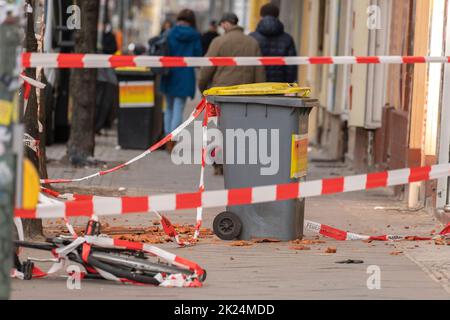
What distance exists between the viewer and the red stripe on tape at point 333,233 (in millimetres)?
10695

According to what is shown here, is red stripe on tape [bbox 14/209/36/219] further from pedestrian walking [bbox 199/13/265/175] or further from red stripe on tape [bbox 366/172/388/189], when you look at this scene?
pedestrian walking [bbox 199/13/265/175]

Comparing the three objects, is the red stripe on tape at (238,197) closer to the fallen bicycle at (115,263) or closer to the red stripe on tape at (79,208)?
the fallen bicycle at (115,263)

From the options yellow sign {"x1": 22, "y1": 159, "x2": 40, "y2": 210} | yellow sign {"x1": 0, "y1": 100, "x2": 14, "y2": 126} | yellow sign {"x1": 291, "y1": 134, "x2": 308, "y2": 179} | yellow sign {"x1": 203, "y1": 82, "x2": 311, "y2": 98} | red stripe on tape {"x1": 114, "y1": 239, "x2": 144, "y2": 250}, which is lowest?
red stripe on tape {"x1": 114, "y1": 239, "x2": 144, "y2": 250}

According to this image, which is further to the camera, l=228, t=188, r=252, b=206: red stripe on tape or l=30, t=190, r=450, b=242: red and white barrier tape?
l=30, t=190, r=450, b=242: red and white barrier tape

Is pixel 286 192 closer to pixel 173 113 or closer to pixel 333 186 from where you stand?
pixel 333 186

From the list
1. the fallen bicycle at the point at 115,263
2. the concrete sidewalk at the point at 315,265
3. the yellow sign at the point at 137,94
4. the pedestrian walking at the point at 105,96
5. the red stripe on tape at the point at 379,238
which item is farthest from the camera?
the pedestrian walking at the point at 105,96

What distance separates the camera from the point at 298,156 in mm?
10352

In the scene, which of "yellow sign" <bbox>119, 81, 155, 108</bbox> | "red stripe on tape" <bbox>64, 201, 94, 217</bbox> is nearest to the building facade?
"yellow sign" <bbox>119, 81, 155, 108</bbox>

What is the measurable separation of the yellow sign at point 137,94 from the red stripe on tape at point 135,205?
1307 cm

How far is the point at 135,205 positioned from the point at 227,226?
2.95m

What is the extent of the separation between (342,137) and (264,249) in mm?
9936

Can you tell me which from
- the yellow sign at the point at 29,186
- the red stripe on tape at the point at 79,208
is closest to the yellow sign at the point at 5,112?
the yellow sign at the point at 29,186

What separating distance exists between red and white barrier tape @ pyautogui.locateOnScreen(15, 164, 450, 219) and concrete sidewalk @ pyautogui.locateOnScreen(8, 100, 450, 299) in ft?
1.69

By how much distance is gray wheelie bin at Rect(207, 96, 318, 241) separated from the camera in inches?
405
